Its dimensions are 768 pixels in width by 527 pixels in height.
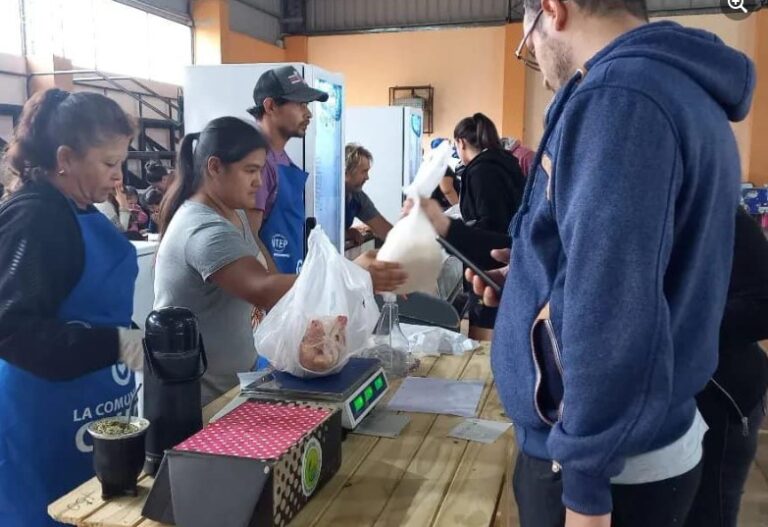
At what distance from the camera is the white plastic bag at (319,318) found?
4.83 feet

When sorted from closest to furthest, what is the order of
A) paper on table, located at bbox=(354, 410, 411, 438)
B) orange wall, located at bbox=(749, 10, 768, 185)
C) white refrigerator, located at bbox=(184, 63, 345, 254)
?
paper on table, located at bbox=(354, 410, 411, 438)
white refrigerator, located at bbox=(184, 63, 345, 254)
orange wall, located at bbox=(749, 10, 768, 185)

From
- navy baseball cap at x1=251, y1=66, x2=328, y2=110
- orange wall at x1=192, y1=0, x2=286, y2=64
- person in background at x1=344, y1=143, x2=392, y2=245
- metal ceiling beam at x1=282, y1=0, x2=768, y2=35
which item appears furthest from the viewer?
metal ceiling beam at x1=282, y1=0, x2=768, y2=35

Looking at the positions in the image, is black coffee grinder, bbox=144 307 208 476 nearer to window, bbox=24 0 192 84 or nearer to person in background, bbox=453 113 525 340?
person in background, bbox=453 113 525 340

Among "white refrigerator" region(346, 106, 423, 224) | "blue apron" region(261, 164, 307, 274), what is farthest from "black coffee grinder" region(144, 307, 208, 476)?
"white refrigerator" region(346, 106, 423, 224)

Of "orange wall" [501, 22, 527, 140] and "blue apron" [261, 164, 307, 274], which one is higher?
"orange wall" [501, 22, 527, 140]

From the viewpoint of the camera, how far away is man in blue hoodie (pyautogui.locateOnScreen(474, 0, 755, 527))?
0.79 m

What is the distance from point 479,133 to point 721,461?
222 cm

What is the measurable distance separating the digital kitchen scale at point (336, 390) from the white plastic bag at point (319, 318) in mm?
24

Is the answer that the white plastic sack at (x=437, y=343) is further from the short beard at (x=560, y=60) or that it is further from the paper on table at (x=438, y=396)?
the short beard at (x=560, y=60)

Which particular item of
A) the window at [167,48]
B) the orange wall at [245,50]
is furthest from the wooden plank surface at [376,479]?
the orange wall at [245,50]

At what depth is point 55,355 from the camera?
1.40 meters

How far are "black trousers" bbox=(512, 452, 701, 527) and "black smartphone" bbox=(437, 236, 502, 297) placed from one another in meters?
0.35

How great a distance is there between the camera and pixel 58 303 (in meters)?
1.46

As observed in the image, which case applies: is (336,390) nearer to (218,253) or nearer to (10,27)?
(218,253)
